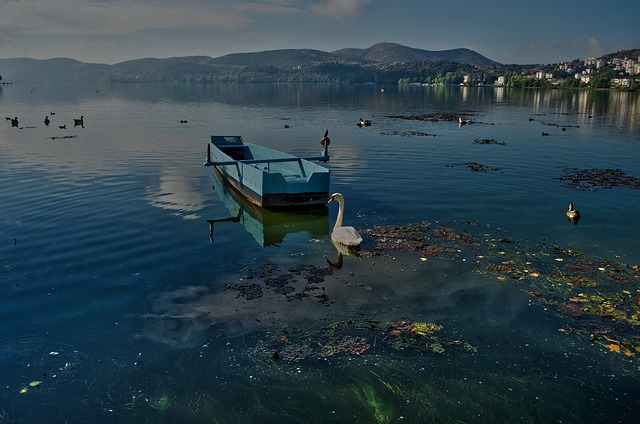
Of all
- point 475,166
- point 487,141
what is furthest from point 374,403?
point 487,141

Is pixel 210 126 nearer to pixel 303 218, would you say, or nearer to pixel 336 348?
pixel 303 218

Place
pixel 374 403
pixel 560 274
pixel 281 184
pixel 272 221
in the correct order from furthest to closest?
pixel 281 184 < pixel 272 221 < pixel 560 274 < pixel 374 403

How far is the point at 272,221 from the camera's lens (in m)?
22.8

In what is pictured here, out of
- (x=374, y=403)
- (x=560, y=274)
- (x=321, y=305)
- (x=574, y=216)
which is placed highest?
(x=574, y=216)

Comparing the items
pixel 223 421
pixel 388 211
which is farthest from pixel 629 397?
pixel 388 211

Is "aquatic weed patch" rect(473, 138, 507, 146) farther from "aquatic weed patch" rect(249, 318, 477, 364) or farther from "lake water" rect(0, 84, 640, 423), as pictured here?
"aquatic weed patch" rect(249, 318, 477, 364)

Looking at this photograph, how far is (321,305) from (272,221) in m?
9.76

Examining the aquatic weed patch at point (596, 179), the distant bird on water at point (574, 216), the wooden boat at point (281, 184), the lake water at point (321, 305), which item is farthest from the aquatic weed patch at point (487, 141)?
the distant bird on water at point (574, 216)

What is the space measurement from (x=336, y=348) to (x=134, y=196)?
1956cm

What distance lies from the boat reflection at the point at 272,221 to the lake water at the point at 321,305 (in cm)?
16

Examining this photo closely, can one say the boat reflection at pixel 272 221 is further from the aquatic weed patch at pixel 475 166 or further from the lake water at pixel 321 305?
the aquatic weed patch at pixel 475 166

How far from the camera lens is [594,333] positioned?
12.0 metres

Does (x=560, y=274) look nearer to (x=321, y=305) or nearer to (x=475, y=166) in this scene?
(x=321, y=305)

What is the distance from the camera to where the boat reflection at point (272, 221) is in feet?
67.7
